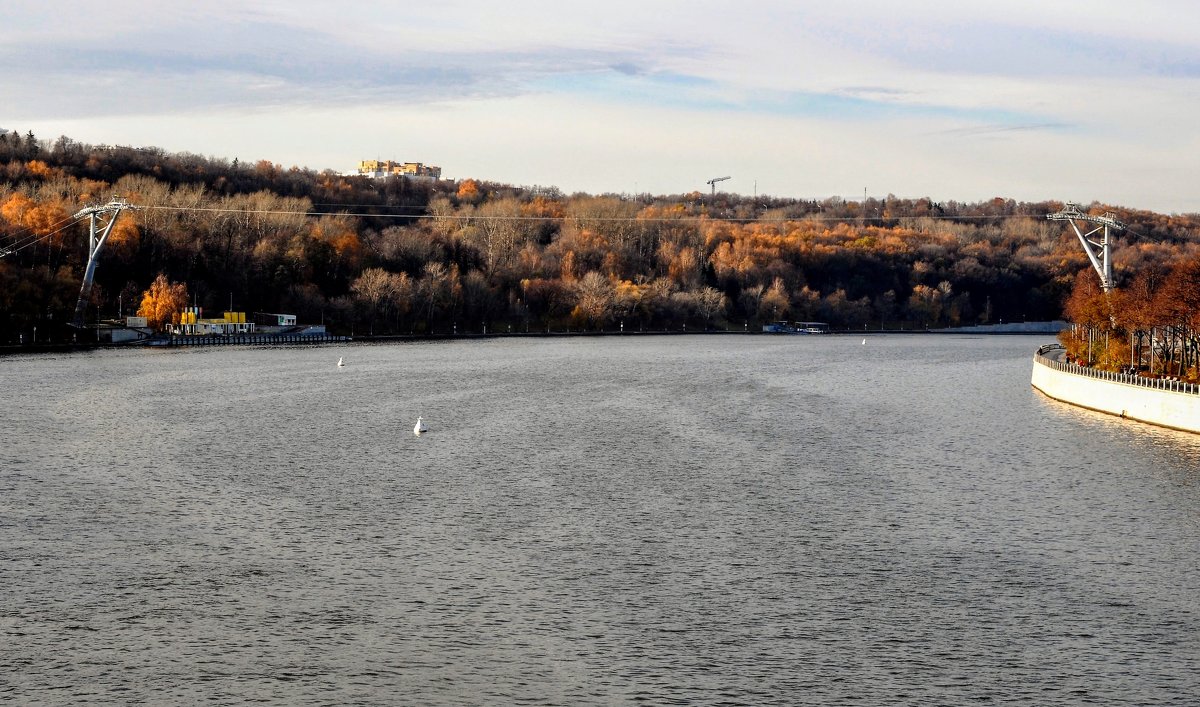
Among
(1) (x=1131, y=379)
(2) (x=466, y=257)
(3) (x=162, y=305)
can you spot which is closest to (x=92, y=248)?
(3) (x=162, y=305)

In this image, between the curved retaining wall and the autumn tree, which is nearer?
the curved retaining wall

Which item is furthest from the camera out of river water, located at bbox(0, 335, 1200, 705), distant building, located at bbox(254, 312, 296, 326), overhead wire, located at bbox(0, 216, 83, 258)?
distant building, located at bbox(254, 312, 296, 326)

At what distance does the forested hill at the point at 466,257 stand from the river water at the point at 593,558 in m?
60.6

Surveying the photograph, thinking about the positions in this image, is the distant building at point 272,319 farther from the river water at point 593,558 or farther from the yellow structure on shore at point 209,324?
the river water at point 593,558

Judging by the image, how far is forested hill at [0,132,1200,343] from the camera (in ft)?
347

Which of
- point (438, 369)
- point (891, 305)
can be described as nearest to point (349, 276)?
point (438, 369)

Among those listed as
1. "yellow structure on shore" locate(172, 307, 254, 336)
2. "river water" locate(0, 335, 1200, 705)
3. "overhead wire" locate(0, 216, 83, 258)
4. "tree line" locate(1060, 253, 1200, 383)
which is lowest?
"river water" locate(0, 335, 1200, 705)

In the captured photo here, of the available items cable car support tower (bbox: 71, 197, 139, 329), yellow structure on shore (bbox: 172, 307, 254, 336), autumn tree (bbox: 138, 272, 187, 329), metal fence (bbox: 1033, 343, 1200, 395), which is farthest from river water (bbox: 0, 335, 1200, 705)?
autumn tree (bbox: 138, 272, 187, 329)

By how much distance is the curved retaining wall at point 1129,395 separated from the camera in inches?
1494

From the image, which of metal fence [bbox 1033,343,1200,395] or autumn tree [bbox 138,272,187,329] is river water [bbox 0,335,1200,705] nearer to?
metal fence [bbox 1033,343,1200,395]

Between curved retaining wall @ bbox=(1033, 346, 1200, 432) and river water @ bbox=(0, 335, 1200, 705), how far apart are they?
0.96m

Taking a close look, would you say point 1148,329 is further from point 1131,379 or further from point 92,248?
point 92,248

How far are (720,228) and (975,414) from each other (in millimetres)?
112491

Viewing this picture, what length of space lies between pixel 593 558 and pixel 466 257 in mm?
108797
